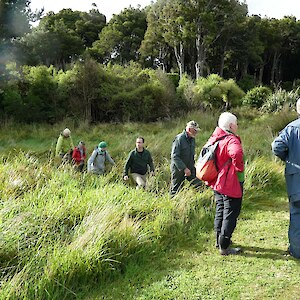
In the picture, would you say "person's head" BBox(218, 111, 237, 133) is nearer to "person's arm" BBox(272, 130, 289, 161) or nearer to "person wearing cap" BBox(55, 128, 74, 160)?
"person's arm" BBox(272, 130, 289, 161)

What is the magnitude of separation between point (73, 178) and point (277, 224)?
357 cm

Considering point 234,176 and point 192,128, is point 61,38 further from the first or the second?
point 234,176

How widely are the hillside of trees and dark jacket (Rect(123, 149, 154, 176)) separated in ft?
31.4

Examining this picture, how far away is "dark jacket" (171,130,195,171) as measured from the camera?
217 inches

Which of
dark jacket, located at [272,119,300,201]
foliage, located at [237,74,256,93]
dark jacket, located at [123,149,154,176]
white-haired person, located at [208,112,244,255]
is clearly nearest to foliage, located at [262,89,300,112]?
dark jacket, located at [123,149,154,176]

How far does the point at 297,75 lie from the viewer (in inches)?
1423

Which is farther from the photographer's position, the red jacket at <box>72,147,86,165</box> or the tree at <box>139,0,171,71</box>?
the tree at <box>139,0,171,71</box>

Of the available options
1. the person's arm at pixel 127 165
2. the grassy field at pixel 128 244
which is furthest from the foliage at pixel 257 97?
the person's arm at pixel 127 165

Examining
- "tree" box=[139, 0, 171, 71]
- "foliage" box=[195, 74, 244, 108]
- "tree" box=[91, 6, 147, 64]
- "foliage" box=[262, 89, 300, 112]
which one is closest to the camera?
"foliage" box=[262, 89, 300, 112]

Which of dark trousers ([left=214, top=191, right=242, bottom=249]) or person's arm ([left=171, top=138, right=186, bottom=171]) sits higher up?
person's arm ([left=171, top=138, right=186, bottom=171])

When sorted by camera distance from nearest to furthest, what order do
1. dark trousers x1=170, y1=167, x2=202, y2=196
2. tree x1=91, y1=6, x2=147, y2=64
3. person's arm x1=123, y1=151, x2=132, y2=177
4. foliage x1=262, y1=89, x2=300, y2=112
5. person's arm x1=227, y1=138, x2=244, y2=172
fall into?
person's arm x1=227, y1=138, x2=244, y2=172 → dark trousers x1=170, y1=167, x2=202, y2=196 → person's arm x1=123, y1=151, x2=132, y2=177 → foliage x1=262, y1=89, x2=300, y2=112 → tree x1=91, y1=6, x2=147, y2=64

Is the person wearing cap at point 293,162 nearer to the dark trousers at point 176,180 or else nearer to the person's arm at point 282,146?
the person's arm at point 282,146

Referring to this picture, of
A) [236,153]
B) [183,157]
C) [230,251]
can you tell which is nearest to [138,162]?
[183,157]

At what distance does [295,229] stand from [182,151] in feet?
7.87
